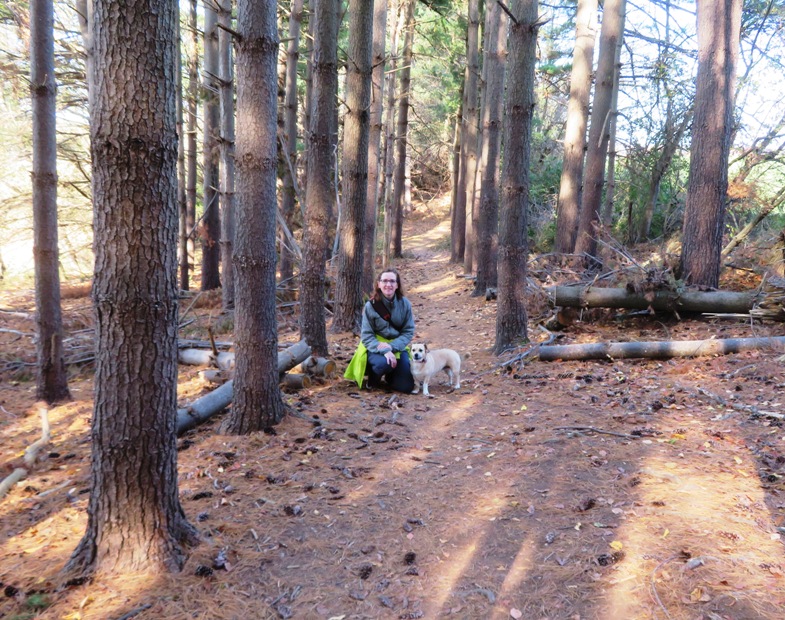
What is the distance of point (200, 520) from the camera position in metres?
3.85

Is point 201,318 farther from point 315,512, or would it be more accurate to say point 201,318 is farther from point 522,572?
point 522,572

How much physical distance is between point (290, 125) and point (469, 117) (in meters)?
6.54

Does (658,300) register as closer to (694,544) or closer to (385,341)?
(385,341)

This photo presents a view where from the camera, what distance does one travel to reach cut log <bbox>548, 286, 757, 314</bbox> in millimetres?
8969

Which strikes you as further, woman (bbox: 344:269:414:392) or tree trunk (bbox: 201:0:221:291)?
tree trunk (bbox: 201:0:221:291)

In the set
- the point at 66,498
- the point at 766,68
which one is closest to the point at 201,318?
the point at 66,498

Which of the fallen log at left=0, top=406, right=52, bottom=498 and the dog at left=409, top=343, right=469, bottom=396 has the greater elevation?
the dog at left=409, top=343, right=469, bottom=396

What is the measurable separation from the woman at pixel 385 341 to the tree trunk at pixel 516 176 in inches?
86.1

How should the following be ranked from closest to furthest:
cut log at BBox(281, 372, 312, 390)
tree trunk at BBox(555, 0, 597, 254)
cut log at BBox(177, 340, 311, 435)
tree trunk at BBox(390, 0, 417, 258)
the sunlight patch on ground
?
the sunlight patch on ground → cut log at BBox(177, 340, 311, 435) → cut log at BBox(281, 372, 312, 390) → tree trunk at BBox(555, 0, 597, 254) → tree trunk at BBox(390, 0, 417, 258)

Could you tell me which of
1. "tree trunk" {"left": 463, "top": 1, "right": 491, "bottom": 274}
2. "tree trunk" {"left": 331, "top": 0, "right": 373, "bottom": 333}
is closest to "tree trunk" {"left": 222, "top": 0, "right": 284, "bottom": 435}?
"tree trunk" {"left": 331, "top": 0, "right": 373, "bottom": 333}

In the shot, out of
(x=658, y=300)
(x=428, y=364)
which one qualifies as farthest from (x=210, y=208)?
(x=658, y=300)

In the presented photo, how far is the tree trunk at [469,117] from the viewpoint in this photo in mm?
17297

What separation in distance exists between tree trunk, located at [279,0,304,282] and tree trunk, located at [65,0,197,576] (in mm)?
9069

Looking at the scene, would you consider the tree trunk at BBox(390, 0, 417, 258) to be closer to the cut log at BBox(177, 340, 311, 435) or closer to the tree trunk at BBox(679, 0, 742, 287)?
the tree trunk at BBox(679, 0, 742, 287)
